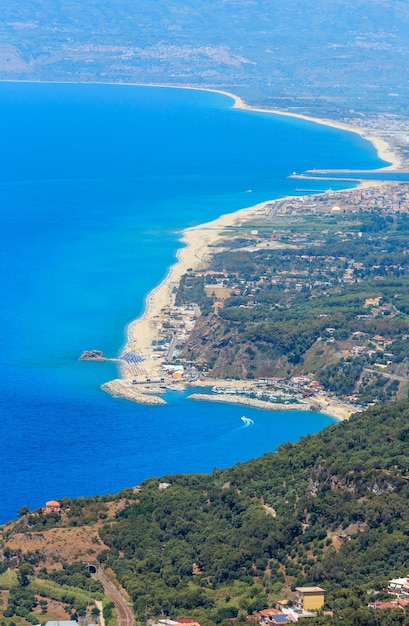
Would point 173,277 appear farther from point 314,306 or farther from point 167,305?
point 314,306

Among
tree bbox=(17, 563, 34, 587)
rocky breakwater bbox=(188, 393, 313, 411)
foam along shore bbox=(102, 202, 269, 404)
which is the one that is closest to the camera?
tree bbox=(17, 563, 34, 587)

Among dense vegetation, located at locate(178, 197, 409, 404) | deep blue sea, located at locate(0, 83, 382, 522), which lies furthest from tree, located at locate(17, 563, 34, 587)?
dense vegetation, located at locate(178, 197, 409, 404)

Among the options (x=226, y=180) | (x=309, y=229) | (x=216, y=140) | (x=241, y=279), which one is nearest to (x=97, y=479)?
(x=241, y=279)

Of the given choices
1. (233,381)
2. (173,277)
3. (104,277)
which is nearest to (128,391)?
(233,381)

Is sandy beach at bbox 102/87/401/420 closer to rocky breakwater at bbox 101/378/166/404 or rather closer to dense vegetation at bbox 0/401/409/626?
rocky breakwater at bbox 101/378/166/404

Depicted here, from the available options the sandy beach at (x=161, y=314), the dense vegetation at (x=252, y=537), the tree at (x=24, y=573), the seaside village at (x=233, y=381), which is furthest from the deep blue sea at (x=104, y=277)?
the tree at (x=24, y=573)

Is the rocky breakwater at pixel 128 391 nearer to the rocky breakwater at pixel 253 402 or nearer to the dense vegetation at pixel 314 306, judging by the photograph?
the rocky breakwater at pixel 253 402
